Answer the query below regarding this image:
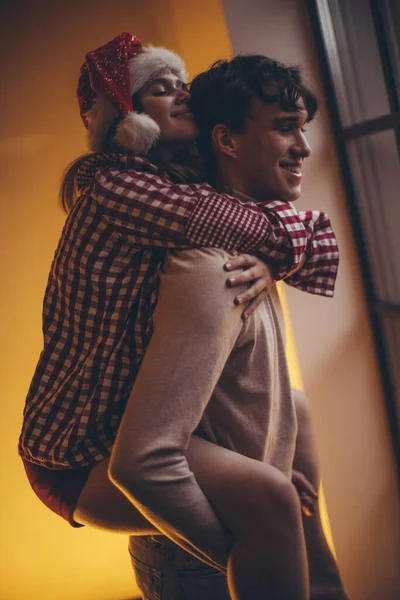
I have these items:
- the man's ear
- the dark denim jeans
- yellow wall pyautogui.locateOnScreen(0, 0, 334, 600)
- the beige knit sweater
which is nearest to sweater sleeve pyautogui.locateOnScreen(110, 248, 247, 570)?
the beige knit sweater

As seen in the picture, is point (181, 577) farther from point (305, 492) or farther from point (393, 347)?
point (393, 347)

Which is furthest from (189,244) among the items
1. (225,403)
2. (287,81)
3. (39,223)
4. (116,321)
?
(39,223)

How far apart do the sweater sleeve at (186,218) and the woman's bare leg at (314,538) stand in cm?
47

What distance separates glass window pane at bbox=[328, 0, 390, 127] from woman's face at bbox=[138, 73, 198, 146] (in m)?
0.74

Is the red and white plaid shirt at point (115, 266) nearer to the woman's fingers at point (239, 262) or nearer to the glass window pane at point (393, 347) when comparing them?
the woman's fingers at point (239, 262)

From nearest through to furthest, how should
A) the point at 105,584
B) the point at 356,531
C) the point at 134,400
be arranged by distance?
the point at 134,400
the point at 356,531
the point at 105,584

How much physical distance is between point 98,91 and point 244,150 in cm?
31

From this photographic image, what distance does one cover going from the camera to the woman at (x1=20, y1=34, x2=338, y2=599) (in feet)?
3.09

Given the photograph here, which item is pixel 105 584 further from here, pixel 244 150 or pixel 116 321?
pixel 244 150

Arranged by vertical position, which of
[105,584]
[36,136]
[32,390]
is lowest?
[105,584]

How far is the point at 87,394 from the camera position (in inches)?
40.1

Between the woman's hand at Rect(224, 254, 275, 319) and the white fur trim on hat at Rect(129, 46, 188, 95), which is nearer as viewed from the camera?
the woman's hand at Rect(224, 254, 275, 319)

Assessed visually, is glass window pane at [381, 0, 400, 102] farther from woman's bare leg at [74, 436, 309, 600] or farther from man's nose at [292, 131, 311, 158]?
woman's bare leg at [74, 436, 309, 600]

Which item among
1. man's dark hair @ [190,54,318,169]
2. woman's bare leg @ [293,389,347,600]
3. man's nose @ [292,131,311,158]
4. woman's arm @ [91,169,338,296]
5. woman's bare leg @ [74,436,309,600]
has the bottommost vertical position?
woman's bare leg @ [293,389,347,600]
